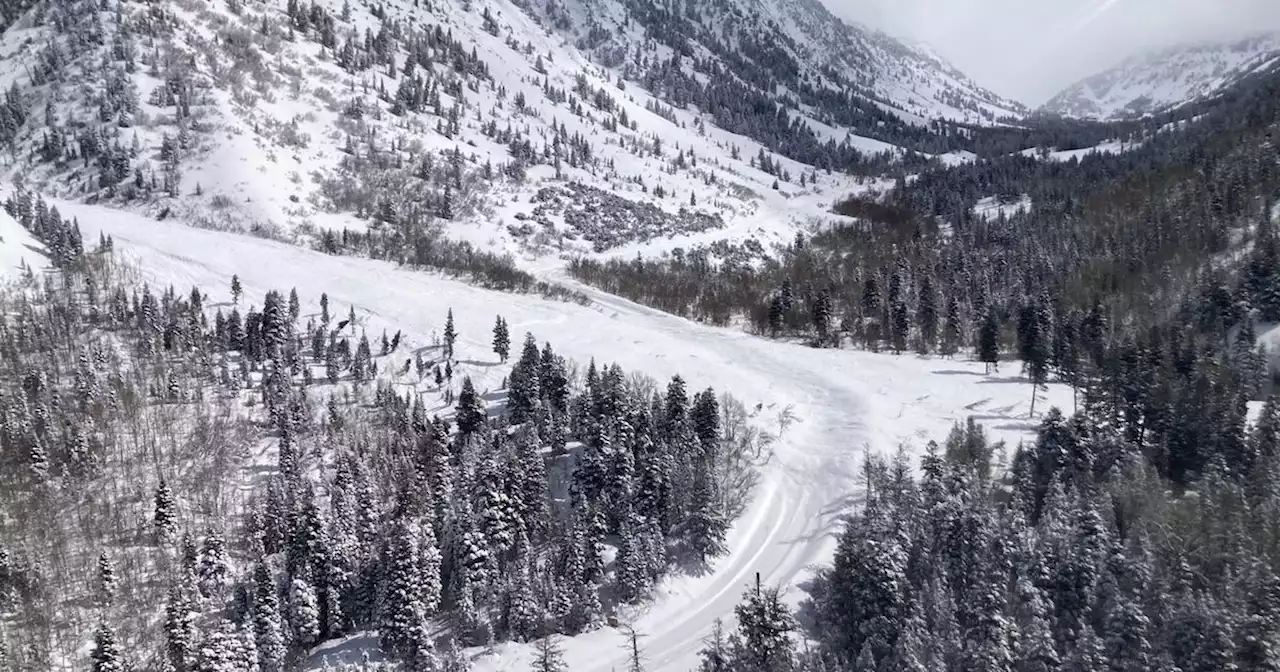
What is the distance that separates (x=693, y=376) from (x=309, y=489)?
59451mm

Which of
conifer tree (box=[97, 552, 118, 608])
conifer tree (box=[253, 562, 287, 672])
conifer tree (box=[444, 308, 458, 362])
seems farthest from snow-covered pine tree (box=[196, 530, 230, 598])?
conifer tree (box=[444, 308, 458, 362])

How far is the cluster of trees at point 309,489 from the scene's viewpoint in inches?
2459

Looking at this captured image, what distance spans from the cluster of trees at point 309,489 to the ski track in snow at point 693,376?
13.0 ft

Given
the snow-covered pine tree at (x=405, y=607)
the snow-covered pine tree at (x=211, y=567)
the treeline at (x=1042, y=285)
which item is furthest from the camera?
the treeline at (x=1042, y=285)

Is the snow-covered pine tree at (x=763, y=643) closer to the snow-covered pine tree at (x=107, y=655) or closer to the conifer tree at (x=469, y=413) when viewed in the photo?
the snow-covered pine tree at (x=107, y=655)

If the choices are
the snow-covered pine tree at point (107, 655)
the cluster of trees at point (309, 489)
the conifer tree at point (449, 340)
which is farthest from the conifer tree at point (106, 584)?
the conifer tree at point (449, 340)

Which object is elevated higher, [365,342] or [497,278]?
[497,278]

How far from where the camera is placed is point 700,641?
62406mm

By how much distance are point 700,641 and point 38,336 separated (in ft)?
360

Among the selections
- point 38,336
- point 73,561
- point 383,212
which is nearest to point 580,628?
point 73,561

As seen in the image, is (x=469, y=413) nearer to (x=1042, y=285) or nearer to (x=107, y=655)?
(x=107, y=655)

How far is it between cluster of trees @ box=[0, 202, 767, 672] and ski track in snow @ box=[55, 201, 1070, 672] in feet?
13.0

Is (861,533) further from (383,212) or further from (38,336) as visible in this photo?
(383,212)

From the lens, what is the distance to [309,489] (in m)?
71.2
